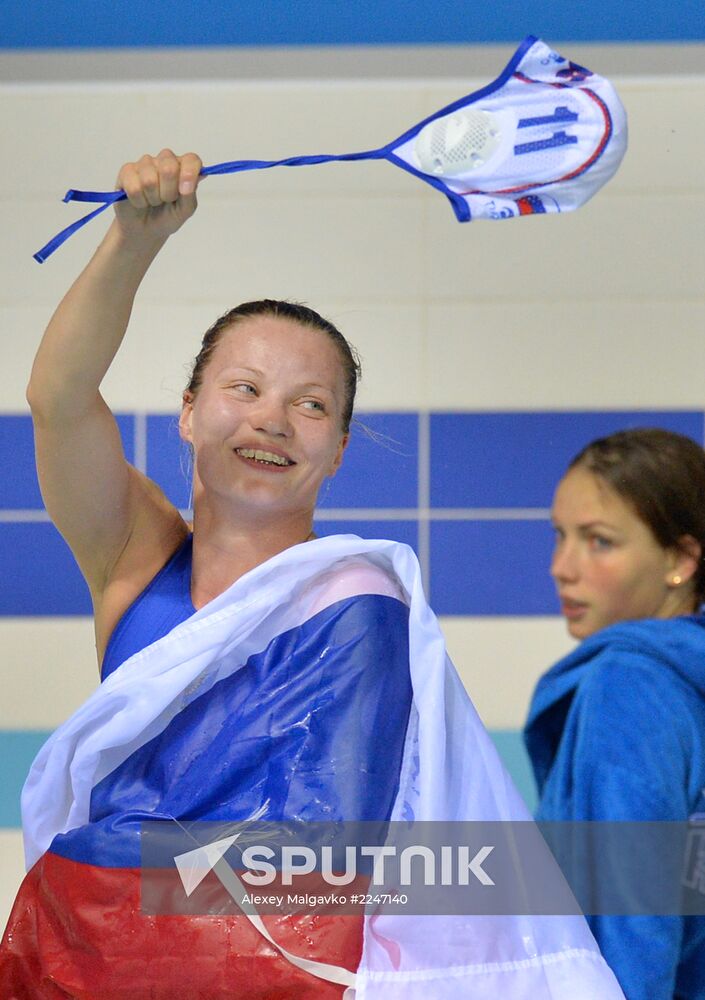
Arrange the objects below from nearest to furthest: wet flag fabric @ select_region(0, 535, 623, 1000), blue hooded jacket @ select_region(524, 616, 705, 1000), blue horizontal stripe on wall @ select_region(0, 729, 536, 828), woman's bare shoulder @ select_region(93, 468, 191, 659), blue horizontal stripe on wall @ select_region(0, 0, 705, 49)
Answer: wet flag fabric @ select_region(0, 535, 623, 1000), blue hooded jacket @ select_region(524, 616, 705, 1000), woman's bare shoulder @ select_region(93, 468, 191, 659), blue horizontal stripe on wall @ select_region(0, 0, 705, 49), blue horizontal stripe on wall @ select_region(0, 729, 536, 828)

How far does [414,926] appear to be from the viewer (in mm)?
1026

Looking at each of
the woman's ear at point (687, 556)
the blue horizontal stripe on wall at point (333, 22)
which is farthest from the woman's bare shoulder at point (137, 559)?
the blue horizontal stripe on wall at point (333, 22)

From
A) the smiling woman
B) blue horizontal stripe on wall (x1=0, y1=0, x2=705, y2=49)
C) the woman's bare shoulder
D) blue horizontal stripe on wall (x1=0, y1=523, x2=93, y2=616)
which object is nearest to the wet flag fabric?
the smiling woman

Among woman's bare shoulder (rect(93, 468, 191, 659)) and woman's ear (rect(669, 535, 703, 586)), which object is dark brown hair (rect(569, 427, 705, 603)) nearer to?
woman's ear (rect(669, 535, 703, 586))

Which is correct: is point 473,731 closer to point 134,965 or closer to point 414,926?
point 414,926

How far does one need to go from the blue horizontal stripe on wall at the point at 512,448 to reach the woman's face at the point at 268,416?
5.59 ft

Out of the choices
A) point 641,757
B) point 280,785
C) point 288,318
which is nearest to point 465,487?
point 288,318

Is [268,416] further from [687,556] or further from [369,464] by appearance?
[369,464]

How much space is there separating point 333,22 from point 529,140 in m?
1.56

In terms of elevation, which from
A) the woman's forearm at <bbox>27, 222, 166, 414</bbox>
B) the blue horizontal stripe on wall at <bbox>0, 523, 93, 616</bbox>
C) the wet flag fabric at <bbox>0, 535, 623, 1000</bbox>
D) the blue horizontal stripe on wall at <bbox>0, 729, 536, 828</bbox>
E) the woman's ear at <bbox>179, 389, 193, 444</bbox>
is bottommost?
the blue horizontal stripe on wall at <bbox>0, 729, 536, 828</bbox>

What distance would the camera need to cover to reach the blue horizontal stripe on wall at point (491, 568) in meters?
2.96

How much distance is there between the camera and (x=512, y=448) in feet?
9.68

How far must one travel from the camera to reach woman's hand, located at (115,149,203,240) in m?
1.05

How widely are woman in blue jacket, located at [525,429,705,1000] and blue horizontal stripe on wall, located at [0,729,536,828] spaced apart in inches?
61.7
